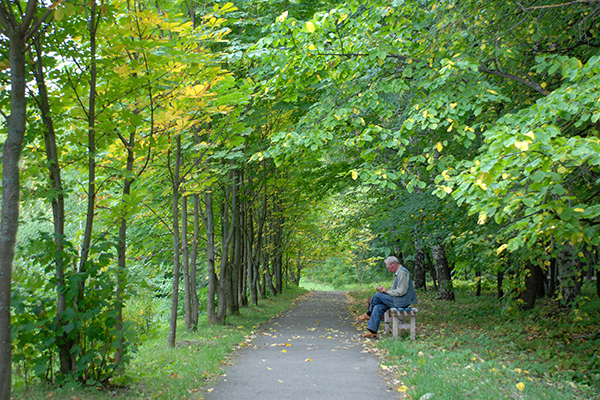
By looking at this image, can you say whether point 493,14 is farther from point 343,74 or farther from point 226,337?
point 226,337

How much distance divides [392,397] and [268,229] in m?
16.4

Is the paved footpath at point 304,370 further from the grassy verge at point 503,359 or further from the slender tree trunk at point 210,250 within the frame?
the slender tree trunk at point 210,250

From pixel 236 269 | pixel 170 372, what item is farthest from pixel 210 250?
pixel 170 372

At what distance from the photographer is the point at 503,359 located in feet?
21.2

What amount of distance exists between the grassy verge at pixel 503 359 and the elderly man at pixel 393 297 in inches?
25.6

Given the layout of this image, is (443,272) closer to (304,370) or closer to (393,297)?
(393,297)

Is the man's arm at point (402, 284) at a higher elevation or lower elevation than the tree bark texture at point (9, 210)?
lower

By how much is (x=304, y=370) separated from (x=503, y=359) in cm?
302

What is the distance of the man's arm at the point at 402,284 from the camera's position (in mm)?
8836

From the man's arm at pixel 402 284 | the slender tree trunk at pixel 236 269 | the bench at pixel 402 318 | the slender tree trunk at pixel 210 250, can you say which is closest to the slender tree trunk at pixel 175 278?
the slender tree trunk at pixel 210 250

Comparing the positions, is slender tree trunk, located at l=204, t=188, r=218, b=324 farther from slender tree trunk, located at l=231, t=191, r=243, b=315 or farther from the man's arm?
the man's arm

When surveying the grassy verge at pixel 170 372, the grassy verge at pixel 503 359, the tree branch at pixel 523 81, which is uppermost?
the tree branch at pixel 523 81

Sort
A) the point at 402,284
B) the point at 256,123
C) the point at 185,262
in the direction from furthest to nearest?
the point at 256,123 < the point at 402,284 < the point at 185,262

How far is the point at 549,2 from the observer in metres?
6.43
